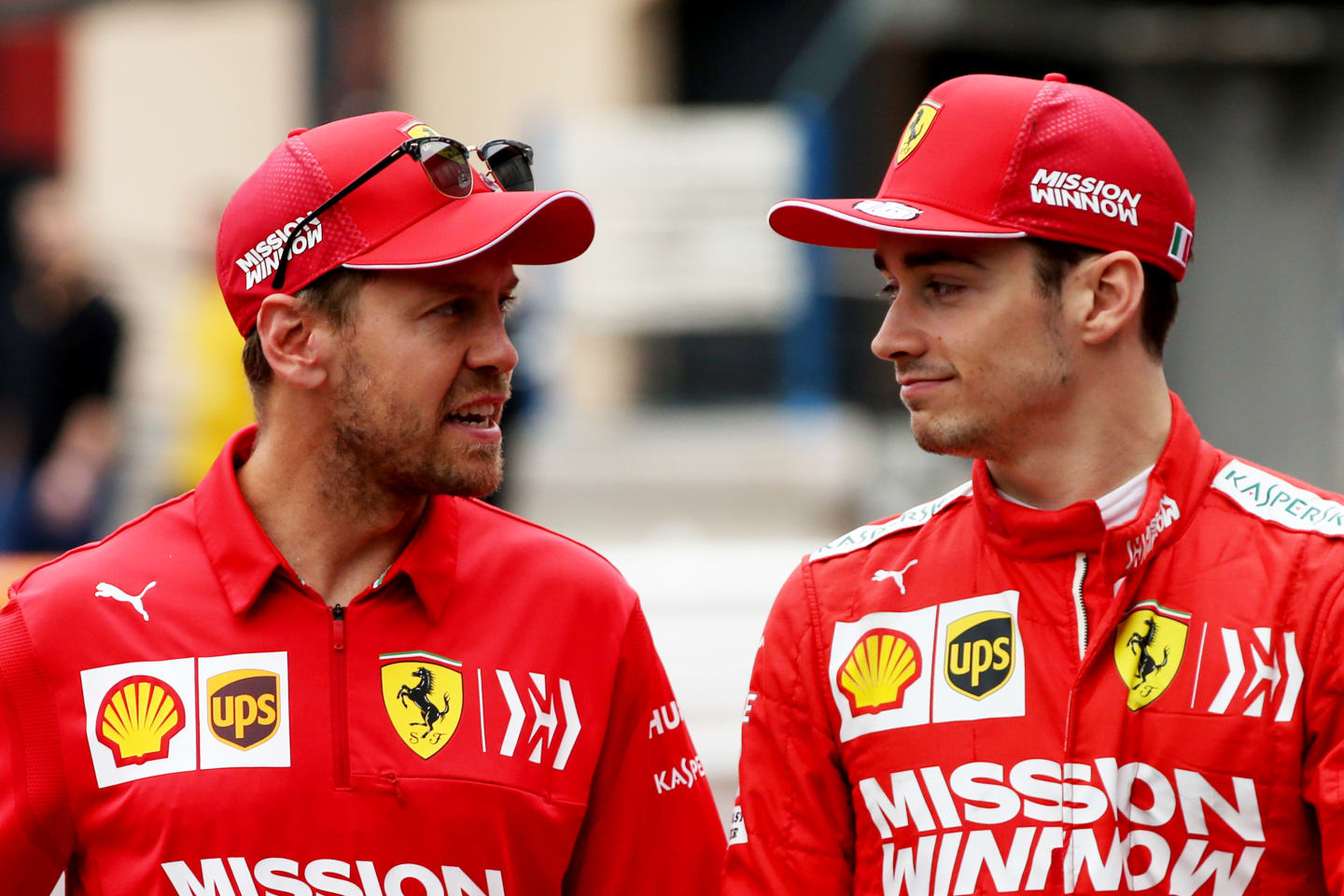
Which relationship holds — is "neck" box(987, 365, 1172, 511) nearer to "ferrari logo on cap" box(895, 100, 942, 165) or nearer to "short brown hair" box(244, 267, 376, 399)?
"ferrari logo on cap" box(895, 100, 942, 165)

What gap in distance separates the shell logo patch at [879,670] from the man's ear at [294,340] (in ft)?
3.16

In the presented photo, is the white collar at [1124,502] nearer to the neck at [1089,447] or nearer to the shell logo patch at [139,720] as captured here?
the neck at [1089,447]

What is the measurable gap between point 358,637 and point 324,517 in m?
0.24

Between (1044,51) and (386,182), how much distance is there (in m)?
7.89

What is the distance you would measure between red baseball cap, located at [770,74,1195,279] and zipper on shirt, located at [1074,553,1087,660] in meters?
0.48

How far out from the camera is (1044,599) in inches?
116

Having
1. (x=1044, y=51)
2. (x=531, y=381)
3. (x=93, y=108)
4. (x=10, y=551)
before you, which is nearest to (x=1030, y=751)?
(x=531, y=381)

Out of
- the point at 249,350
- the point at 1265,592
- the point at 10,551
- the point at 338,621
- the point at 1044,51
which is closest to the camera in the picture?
the point at 1265,592

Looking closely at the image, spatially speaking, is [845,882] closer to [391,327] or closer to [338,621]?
[338,621]

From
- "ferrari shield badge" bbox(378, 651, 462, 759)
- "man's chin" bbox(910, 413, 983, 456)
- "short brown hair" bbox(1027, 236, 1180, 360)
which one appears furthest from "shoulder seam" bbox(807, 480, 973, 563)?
"ferrari shield badge" bbox(378, 651, 462, 759)

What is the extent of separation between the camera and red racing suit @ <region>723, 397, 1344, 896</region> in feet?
9.07

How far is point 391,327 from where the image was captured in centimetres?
312

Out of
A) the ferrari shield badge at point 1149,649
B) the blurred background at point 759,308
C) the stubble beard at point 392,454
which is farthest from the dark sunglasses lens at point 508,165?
the blurred background at point 759,308

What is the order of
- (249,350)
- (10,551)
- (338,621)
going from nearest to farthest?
(338,621)
(249,350)
(10,551)
